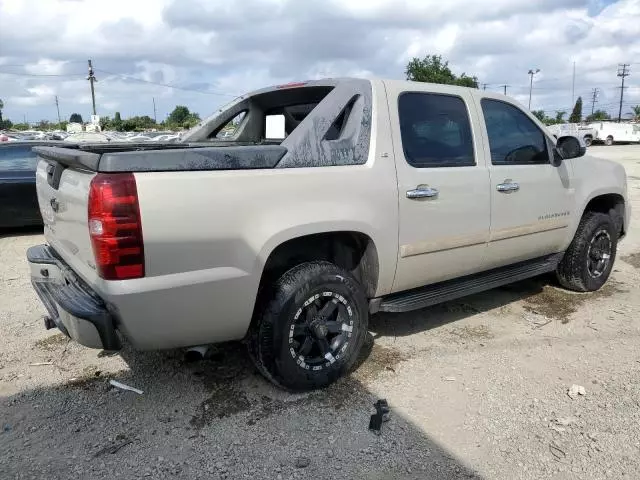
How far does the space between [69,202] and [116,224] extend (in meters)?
0.63

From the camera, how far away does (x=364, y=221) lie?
353cm

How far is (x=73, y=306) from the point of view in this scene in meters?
2.96

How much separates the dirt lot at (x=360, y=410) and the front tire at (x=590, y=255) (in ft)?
2.31

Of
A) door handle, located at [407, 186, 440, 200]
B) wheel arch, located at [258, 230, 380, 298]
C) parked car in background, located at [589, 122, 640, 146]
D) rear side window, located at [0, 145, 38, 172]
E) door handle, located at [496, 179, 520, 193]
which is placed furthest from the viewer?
parked car in background, located at [589, 122, 640, 146]

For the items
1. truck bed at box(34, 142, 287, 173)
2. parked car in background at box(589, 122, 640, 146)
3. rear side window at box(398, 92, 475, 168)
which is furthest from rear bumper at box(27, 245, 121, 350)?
parked car in background at box(589, 122, 640, 146)

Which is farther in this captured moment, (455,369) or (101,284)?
(455,369)

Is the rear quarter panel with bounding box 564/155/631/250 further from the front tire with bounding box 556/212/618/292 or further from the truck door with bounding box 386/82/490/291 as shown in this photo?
the truck door with bounding box 386/82/490/291

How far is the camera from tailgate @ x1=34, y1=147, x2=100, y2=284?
9.61 ft

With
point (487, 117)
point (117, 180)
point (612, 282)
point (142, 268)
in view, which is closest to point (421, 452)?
point (142, 268)

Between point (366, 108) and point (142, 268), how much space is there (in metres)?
1.75

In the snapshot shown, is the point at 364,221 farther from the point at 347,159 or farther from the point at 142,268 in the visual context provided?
the point at 142,268

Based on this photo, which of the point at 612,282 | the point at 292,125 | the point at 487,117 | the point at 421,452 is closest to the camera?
the point at 421,452

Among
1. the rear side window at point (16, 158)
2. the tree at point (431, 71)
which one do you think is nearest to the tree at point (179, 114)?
the tree at point (431, 71)

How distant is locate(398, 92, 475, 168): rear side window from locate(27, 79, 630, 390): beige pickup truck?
12 millimetres
